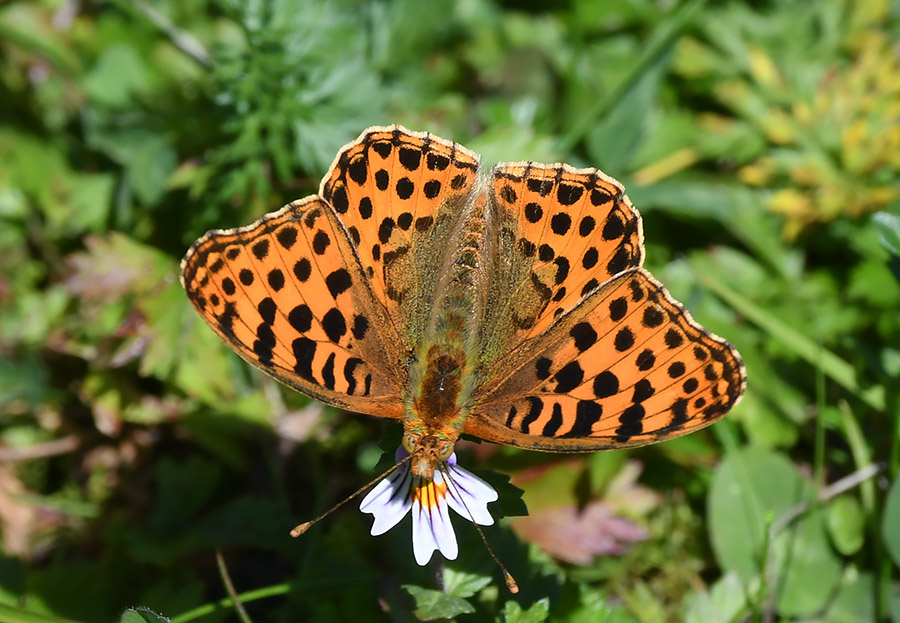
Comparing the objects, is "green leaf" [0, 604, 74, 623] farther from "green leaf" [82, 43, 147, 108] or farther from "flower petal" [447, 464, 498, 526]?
"green leaf" [82, 43, 147, 108]

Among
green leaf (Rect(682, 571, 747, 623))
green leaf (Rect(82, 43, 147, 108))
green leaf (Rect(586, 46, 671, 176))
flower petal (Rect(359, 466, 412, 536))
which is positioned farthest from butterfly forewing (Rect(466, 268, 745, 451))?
green leaf (Rect(82, 43, 147, 108))

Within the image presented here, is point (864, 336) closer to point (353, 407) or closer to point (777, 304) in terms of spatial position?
point (777, 304)

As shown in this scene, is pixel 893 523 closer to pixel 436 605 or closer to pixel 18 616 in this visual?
pixel 436 605

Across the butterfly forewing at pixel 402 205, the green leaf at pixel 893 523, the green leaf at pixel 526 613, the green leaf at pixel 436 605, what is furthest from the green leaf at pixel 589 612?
the green leaf at pixel 893 523

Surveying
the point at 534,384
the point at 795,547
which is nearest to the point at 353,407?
the point at 534,384

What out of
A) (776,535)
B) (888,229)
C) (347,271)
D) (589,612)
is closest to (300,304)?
(347,271)
